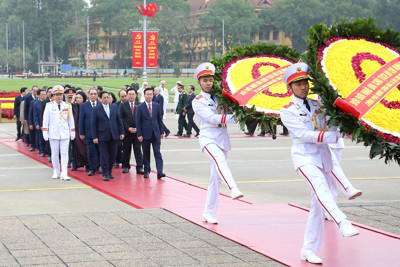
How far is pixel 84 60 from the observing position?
12938 centimetres

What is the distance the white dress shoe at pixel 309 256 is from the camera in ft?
23.1

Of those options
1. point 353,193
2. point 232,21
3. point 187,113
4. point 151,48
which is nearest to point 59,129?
point 353,193

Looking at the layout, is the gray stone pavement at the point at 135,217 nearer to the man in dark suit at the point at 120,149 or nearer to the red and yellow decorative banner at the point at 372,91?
the man in dark suit at the point at 120,149

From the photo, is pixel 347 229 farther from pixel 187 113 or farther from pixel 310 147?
pixel 187 113

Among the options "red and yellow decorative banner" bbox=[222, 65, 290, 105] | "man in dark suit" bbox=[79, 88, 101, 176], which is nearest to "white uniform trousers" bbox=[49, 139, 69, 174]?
"man in dark suit" bbox=[79, 88, 101, 176]

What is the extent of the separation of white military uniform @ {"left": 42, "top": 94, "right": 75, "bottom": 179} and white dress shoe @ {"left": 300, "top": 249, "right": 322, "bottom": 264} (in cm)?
749

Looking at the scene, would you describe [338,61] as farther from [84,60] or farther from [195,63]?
[84,60]

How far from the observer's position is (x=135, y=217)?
970cm

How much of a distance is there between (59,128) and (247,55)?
5565mm

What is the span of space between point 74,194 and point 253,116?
15.9ft

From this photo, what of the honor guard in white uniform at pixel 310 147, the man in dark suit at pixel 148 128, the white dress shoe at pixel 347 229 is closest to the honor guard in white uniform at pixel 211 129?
the honor guard in white uniform at pixel 310 147

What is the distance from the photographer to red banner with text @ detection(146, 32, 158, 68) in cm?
4050

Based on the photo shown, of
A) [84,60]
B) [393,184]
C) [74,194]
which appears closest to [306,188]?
[393,184]

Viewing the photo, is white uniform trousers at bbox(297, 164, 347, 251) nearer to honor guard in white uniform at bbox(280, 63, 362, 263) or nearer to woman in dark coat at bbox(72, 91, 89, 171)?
honor guard in white uniform at bbox(280, 63, 362, 263)
